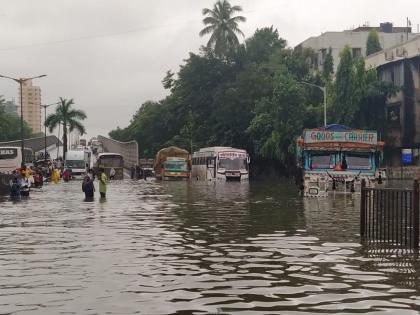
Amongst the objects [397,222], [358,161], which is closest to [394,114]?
[358,161]

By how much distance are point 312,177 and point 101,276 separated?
69.2 ft

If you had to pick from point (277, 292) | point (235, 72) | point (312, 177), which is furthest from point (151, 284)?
point (235, 72)

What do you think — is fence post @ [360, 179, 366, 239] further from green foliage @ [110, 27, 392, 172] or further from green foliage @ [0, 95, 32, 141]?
green foliage @ [0, 95, 32, 141]

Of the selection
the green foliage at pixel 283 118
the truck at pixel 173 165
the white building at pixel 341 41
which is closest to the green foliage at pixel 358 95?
the green foliage at pixel 283 118

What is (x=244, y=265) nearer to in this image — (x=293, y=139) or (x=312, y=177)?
(x=312, y=177)

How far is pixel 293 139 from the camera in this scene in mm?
56438

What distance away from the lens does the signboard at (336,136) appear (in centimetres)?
2980

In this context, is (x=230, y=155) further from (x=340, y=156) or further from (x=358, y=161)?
(x=358, y=161)

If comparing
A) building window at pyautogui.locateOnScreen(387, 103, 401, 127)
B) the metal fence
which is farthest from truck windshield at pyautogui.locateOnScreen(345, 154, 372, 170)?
building window at pyautogui.locateOnScreen(387, 103, 401, 127)

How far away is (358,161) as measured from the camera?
30.1m

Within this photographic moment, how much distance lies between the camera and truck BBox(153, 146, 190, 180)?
5978cm

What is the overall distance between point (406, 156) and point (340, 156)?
26991 millimetres

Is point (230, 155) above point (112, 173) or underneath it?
→ above

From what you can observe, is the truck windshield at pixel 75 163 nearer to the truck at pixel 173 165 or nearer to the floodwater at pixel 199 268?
the truck at pixel 173 165
